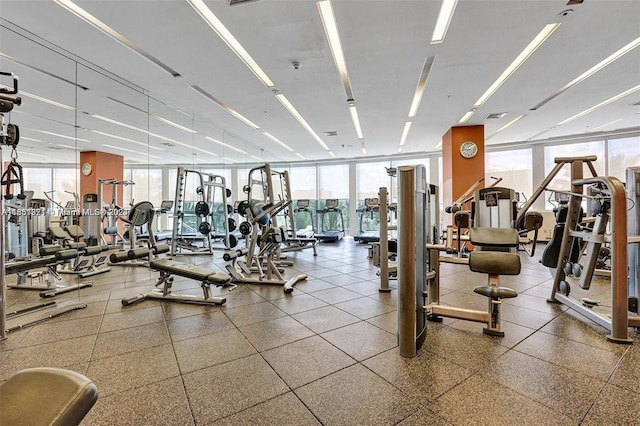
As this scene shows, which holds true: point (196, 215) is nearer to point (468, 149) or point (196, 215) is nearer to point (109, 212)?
point (109, 212)

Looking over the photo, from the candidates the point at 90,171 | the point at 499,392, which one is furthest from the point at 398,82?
the point at 90,171

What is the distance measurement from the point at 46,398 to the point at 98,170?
17.1 ft

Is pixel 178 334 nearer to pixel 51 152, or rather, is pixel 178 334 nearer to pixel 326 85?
pixel 51 152

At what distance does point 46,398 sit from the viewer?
2.08ft

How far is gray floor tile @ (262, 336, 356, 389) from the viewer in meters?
1.86

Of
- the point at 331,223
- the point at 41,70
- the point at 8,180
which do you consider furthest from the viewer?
the point at 331,223

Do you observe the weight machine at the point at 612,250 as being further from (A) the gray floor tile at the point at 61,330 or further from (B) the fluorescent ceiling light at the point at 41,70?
Result: (B) the fluorescent ceiling light at the point at 41,70

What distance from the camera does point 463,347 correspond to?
2.21 m

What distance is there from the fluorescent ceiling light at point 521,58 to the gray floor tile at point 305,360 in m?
4.18

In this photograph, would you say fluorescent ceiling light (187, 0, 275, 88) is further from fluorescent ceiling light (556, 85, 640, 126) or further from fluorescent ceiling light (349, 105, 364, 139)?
fluorescent ceiling light (556, 85, 640, 126)

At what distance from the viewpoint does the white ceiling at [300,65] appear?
2.90 m

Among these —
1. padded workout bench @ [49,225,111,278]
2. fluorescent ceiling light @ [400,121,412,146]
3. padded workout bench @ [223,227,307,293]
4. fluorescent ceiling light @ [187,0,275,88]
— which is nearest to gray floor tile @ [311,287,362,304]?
padded workout bench @ [223,227,307,293]

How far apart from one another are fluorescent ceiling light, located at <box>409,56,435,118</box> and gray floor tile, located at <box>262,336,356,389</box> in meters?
3.85

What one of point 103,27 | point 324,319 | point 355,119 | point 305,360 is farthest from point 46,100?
point 305,360
